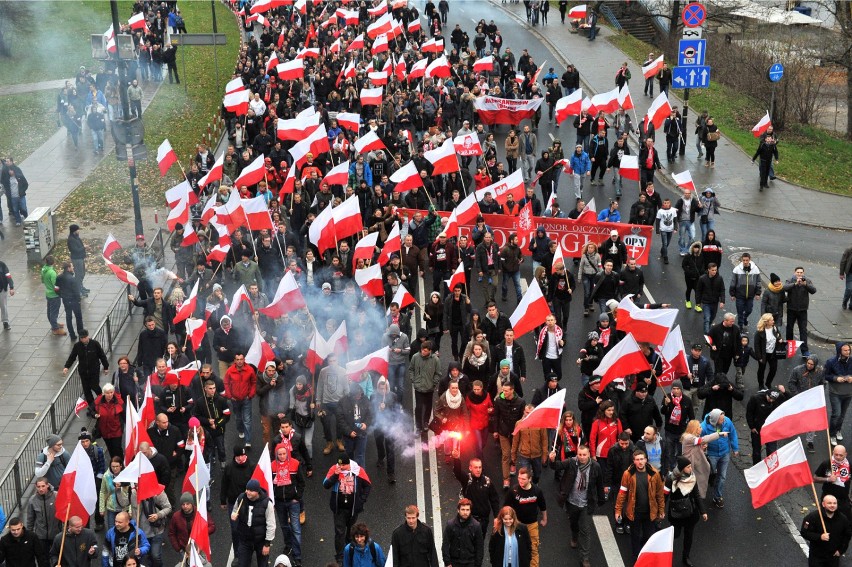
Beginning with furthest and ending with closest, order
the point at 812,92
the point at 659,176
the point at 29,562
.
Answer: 1. the point at 812,92
2. the point at 659,176
3. the point at 29,562

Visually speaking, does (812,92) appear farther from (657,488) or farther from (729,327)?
(657,488)

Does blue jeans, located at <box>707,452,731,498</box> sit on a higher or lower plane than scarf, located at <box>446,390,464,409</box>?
lower

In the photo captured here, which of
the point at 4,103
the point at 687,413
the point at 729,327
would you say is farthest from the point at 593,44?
the point at 687,413

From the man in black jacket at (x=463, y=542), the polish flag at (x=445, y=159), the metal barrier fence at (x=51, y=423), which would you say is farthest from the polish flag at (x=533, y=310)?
the polish flag at (x=445, y=159)

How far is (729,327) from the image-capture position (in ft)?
56.4

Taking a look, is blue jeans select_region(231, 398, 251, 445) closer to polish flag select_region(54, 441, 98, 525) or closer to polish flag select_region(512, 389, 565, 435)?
polish flag select_region(54, 441, 98, 525)

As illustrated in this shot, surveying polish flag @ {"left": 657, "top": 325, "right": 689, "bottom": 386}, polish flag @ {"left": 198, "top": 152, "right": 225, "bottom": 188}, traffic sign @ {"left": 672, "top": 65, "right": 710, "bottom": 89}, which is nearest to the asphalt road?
polish flag @ {"left": 657, "top": 325, "right": 689, "bottom": 386}

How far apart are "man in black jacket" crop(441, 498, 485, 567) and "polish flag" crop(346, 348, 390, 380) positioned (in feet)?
12.3

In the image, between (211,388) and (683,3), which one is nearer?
(211,388)

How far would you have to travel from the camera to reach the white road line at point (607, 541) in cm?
1320

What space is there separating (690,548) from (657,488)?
1116mm

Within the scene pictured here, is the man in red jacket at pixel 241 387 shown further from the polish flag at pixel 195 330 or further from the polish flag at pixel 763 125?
the polish flag at pixel 763 125

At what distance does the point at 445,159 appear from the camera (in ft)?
80.0

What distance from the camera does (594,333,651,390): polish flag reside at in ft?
49.9
